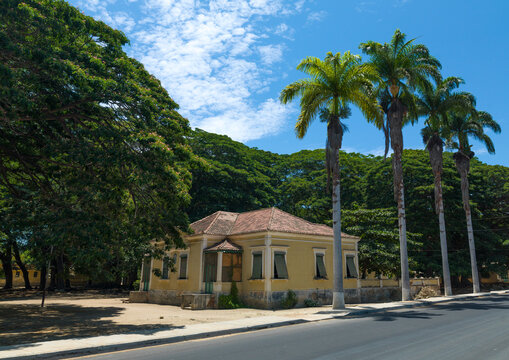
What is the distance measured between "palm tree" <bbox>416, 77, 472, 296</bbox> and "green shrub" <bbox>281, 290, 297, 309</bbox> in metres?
15.4

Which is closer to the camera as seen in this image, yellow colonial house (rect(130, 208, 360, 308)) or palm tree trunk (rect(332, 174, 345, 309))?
palm tree trunk (rect(332, 174, 345, 309))

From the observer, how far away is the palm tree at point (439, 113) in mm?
30531

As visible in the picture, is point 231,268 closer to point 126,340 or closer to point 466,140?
point 126,340

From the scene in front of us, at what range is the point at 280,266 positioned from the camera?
877 inches

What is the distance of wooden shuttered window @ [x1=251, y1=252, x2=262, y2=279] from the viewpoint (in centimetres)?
2220

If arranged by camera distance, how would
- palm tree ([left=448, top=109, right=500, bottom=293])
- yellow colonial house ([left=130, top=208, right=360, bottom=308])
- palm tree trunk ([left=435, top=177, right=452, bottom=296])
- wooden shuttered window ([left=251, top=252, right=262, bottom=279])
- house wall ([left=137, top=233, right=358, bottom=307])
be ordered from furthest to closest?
1. palm tree ([left=448, top=109, right=500, bottom=293])
2. palm tree trunk ([left=435, top=177, right=452, bottom=296])
3. wooden shuttered window ([left=251, top=252, right=262, bottom=279])
4. yellow colonial house ([left=130, top=208, right=360, bottom=308])
5. house wall ([left=137, top=233, right=358, bottom=307])

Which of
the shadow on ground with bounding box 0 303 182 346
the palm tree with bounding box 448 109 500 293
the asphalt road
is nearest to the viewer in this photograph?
the asphalt road

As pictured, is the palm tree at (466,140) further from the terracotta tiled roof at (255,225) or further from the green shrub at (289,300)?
the green shrub at (289,300)

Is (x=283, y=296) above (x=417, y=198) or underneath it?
underneath

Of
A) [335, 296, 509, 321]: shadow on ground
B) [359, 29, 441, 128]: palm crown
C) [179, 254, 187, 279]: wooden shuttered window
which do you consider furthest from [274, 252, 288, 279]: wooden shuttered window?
[359, 29, 441, 128]: palm crown

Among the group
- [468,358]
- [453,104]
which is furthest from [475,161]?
[468,358]

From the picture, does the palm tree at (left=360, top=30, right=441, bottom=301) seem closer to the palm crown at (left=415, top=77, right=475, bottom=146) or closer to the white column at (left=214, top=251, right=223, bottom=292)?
the palm crown at (left=415, top=77, right=475, bottom=146)

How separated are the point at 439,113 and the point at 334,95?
14.6 meters

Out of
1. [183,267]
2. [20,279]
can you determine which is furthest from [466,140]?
[20,279]
